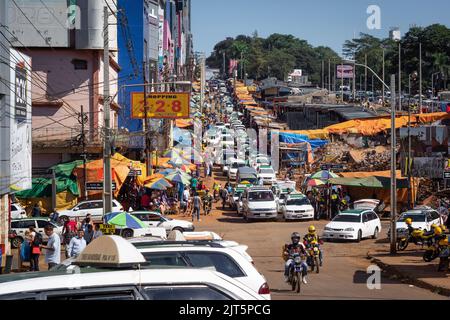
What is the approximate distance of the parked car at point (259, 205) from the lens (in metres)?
43.2

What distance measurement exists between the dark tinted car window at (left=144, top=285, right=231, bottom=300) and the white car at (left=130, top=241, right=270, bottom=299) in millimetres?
4576

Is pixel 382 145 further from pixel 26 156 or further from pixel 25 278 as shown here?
pixel 25 278

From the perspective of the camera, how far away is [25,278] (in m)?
5.90

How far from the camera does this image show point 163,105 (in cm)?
5000

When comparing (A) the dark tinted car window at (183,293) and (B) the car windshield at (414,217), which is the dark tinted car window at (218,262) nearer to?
(A) the dark tinted car window at (183,293)

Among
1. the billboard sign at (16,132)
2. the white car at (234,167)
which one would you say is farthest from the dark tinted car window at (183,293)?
the white car at (234,167)

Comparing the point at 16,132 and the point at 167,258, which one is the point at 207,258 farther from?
the point at 16,132

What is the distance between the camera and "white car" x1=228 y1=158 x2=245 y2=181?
6316 centimetres

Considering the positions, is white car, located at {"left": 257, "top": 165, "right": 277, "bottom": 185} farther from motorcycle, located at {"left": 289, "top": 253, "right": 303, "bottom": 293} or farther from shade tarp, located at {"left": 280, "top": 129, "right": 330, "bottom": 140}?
motorcycle, located at {"left": 289, "top": 253, "right": 303, "bottom": 293}

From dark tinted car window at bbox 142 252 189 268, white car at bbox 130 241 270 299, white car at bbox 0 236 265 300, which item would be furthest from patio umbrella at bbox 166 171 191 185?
white car at bbox 0 236 265 300

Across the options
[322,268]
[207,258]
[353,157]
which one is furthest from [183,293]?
[353,157]

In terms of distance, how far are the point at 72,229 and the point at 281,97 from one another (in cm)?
11652

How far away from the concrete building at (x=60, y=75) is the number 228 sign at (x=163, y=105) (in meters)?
2.72
